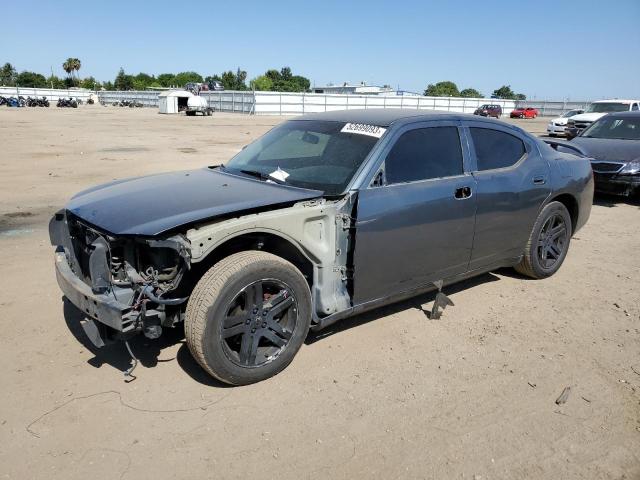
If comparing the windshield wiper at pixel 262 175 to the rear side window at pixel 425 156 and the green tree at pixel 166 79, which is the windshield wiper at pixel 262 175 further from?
the green tree at pixel 166 79

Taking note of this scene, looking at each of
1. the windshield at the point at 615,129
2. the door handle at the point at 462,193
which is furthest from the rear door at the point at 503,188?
the windshield at the point at 615,129

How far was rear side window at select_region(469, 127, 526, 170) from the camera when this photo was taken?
4.32m

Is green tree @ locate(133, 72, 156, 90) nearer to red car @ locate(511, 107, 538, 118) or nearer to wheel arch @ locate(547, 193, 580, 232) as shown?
red car @ locate(511, 107, 538, 118)

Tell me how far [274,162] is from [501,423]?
252 cm

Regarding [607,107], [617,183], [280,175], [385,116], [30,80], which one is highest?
[30,80]

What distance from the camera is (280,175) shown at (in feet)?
12.8

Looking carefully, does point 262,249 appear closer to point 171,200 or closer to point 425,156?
point 171,200

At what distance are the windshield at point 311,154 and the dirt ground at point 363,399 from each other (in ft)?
3.97

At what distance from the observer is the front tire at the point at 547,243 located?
4.90m

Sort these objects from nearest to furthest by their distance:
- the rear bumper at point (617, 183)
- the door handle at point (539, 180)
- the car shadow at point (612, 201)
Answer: the door handle at point (539, 180) < the rear bumper at point (617, 183) < the car shadow at point (612, 201)

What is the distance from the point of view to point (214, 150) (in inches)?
669

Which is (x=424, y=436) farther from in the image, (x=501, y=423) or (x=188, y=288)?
(x=188, y=288)

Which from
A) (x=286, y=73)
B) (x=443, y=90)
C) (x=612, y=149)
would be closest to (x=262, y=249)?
(x=612, y=149)

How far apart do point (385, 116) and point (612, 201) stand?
7.57 meters
